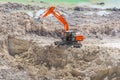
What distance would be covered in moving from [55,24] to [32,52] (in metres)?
4.89

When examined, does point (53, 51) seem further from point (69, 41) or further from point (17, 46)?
point (17, 46)

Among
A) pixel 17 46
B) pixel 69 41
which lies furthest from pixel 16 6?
pixel 69 41

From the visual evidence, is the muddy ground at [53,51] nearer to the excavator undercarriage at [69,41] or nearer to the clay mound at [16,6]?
the excavator undercarriage at [69,41]

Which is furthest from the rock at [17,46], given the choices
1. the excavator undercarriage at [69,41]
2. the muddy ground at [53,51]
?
the excavator undercarriage at [69,41]

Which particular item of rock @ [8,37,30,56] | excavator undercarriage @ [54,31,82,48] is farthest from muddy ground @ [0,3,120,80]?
excavator undercarriage @ [54,31,82,48]

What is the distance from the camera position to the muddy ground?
1997 cm

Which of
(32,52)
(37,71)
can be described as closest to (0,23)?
(32,52)

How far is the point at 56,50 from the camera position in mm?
21906

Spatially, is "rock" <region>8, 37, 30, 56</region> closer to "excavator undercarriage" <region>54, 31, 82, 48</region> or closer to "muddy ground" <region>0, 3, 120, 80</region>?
"muddy ground" <region>0, 3, 120, 80</region>

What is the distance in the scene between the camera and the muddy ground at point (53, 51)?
19969mm

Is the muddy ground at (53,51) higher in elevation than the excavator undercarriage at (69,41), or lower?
lower

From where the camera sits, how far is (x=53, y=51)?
22.0 m

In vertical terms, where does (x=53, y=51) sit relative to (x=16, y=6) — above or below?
below

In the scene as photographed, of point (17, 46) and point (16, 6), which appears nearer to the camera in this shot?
point (17, 46)
